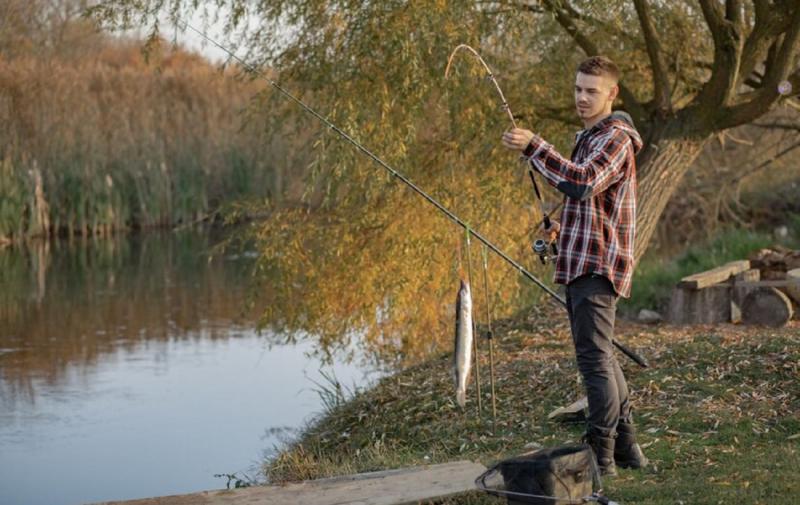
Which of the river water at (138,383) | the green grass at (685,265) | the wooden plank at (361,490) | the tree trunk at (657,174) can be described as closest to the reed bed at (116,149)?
the river water at (138,383)

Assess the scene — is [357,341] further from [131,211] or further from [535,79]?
[131,211]

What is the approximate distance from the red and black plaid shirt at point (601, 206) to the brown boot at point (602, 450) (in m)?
0.58

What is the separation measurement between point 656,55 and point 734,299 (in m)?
1.85

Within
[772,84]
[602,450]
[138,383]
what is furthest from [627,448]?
[138,383]

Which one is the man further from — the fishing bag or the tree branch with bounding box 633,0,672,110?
the tree branch with bounding box 633,0,672,110

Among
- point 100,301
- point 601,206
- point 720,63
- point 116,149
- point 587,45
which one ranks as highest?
point 587,45

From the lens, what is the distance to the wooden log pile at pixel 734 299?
8484mm

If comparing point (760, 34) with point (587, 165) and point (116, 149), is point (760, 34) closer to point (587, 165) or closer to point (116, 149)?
point (587, 165)

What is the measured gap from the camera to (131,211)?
21.3 m

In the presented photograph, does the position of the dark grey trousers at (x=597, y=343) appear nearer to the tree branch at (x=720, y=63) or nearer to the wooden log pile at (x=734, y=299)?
the wooden log pile at (x=734, y=299)

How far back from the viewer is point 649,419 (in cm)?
594

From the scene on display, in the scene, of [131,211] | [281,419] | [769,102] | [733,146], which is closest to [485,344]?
[281,419]

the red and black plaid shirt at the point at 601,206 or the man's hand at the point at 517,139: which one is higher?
the man's hand at the point at 517,139

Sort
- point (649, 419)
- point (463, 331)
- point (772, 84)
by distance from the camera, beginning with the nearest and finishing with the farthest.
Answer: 1. point (463, 331)
2. point (649, 419)
3. point (772, 84)
